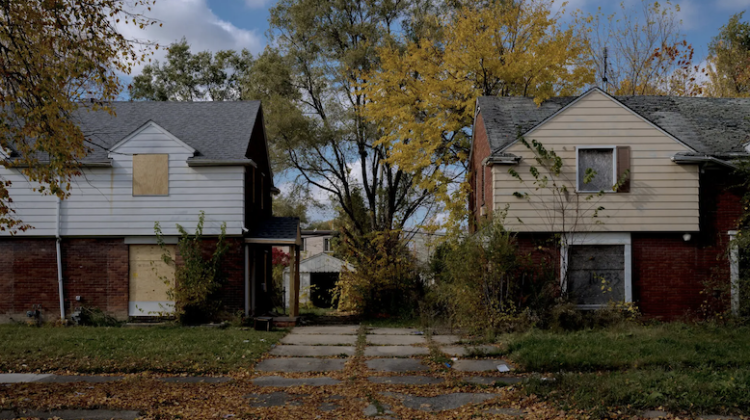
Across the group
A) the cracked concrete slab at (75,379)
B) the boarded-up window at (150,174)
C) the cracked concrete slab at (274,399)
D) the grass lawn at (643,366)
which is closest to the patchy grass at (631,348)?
the grass lawn at (643,366)

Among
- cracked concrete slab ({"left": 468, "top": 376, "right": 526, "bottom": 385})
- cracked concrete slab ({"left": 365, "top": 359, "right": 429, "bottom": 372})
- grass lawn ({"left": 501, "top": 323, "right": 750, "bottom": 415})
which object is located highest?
grass lawn ({"left": 501, "top": 323, "right": 750, "bottom": 415})

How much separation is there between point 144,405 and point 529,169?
36.7 feet

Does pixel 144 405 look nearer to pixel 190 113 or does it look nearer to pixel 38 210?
pixel 38 210

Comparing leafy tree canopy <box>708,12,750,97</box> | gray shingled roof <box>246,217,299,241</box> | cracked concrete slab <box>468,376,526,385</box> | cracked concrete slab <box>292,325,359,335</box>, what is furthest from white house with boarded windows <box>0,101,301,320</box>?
leafy tree canopy <box>708,12,750,97</box>

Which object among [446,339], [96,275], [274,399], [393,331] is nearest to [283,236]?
[393,331]

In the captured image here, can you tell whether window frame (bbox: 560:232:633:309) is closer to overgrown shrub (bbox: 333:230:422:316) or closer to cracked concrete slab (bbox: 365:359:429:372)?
cracked concrete slab (bbox: 365:359:429:372)

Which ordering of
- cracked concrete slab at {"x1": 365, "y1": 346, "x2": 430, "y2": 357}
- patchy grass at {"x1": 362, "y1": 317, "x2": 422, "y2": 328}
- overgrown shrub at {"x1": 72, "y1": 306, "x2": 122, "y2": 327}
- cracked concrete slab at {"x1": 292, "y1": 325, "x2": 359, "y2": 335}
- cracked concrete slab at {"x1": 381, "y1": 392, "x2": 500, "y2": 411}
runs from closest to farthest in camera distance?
cracked concrete slab at {"x1": 381, "y1": 392, "x2": 500, "y2": 411}, cracked concrete slab at {"x1": 365, "y1": 346, "x2": 430, "y2": 357}, cracked concrete slab at {"x1": 292, "y1": 325, "x2": 359, "y2": 335}, overgrown shrub at {"x1": 72, "y1": 306, "x2": 122, "y2": 327}, patchy grass at {"x1": 362, "y1": 317, "x2": 422, "y2": 328}

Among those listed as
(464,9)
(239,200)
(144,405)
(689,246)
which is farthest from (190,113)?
(689,246)

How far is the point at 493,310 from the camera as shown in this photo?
15180 mm

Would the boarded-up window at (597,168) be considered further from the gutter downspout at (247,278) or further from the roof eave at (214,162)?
the gutter downspout at (247,278)

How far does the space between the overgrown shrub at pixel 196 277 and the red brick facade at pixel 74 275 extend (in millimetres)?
344

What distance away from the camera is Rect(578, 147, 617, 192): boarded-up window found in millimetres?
16562

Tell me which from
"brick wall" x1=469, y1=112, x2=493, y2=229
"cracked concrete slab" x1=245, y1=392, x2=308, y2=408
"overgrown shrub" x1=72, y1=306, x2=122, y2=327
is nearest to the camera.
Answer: "cracked concrete slab" x1=245, y1=392, x2=308, y2=408

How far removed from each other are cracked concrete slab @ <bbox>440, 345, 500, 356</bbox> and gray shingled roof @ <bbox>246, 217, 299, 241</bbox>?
24.3 feet
